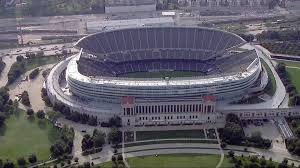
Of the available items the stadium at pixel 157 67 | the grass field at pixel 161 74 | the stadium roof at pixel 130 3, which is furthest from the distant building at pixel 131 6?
the grass field at pixel 161 74

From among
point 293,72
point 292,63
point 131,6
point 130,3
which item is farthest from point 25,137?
point 130,3

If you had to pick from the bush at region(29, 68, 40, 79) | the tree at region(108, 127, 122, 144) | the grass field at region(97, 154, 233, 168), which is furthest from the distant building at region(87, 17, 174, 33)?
the grass field at region(97, 154, 233, 168)

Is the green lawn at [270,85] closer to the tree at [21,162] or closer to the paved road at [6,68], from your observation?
the tree at [21,162]

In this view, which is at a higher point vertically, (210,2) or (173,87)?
(210,2)

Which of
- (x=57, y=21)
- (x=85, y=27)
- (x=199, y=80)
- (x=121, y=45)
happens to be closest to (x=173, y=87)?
(x=199, y=80)

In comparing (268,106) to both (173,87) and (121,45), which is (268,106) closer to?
(173,87)

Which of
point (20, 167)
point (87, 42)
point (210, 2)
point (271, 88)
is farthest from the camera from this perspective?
point (210, 2)
